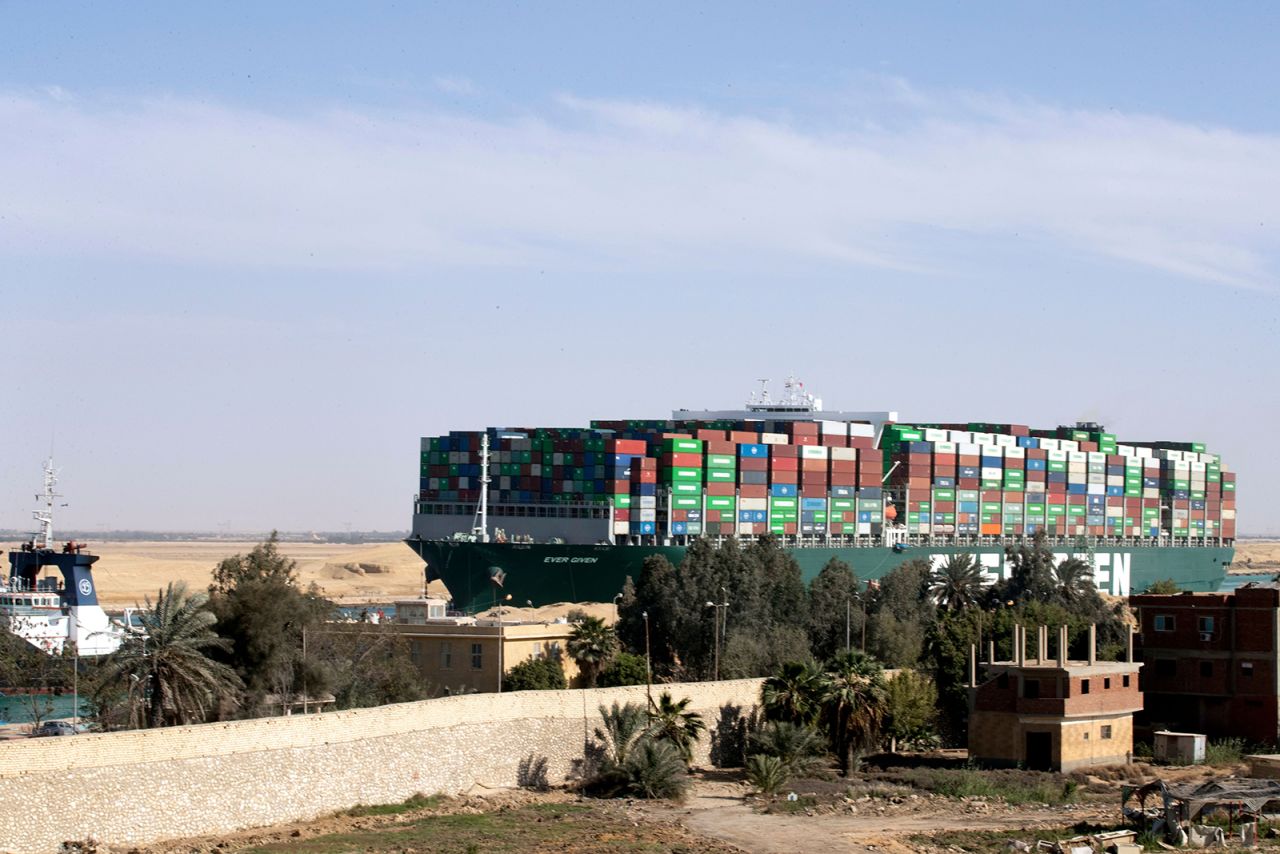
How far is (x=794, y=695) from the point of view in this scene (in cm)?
5297

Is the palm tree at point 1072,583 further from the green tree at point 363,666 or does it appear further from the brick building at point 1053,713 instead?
the green tree at point 363,666

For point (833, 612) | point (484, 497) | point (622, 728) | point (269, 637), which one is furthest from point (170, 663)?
point (484, 497)

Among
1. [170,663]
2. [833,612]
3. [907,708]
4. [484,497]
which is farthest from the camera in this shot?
[484,497]

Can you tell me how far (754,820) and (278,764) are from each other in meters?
11.8

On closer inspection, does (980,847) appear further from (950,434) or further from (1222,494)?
(1222,494)

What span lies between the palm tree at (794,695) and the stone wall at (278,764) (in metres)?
2.28

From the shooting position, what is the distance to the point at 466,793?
45.1m

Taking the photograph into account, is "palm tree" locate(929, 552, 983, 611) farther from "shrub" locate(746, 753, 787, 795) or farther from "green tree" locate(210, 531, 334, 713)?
"green tree" locate(210, 531, 334, 713)

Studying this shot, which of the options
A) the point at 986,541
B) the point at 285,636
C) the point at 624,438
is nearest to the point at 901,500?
the point at 986,541

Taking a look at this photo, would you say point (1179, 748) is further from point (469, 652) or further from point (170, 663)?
point (170, 663)

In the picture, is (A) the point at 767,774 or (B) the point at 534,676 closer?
(A) the point at 767,774

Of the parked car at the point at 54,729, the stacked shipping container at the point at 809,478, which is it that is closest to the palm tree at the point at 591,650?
the parked car at the point at 54,729

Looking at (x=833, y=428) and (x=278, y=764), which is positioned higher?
(x=833, y=428)

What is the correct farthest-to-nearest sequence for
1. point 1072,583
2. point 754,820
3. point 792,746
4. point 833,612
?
point 1072,583
point 833,612
point 792,746
point 754,820
